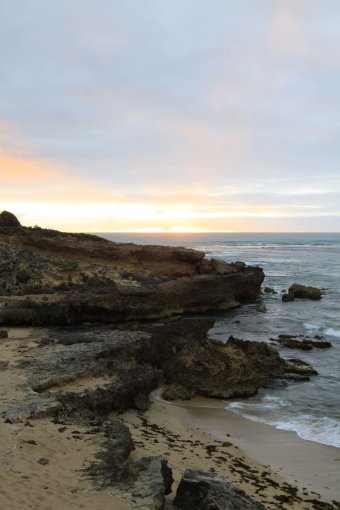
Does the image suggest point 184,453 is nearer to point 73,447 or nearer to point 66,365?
point 73,447

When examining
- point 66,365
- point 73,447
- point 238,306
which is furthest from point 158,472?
point 238,306

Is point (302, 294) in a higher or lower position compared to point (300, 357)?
higher

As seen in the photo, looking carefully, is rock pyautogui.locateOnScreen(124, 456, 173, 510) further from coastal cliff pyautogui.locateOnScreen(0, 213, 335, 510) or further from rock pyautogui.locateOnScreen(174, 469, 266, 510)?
rock pyautogui.locateOnScreen(174, 469, 266, 510)

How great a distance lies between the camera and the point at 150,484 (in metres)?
7.38

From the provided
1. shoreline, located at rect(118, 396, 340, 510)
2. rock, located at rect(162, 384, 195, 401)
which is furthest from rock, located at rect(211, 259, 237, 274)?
shoreline, located at rect(118, 396, 340, 510)

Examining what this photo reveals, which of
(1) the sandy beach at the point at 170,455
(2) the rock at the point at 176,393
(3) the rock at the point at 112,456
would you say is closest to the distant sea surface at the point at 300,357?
(1) the sandy beach at the point at 170,455

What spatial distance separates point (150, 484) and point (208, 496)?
1.08 m

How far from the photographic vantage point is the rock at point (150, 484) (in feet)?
22.8

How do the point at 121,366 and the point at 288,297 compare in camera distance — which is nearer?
the point at 121,366

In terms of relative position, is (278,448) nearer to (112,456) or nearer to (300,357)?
(112,456)

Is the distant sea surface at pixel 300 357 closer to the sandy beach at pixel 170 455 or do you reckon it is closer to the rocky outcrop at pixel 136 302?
the sandy beach at pixel 170 455

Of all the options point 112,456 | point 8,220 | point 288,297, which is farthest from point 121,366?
point 8,220

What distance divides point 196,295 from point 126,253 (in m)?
6.38

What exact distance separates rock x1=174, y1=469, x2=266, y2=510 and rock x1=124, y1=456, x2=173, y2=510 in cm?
33
